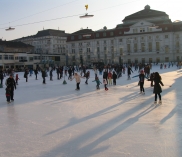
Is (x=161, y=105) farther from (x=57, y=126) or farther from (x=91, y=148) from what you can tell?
(x=91, y=148)

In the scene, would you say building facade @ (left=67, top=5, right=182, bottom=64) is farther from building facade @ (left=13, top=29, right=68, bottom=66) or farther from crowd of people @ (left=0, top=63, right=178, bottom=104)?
Result: crowd of people @ (left=0, top=63, right=178, bottom=104)

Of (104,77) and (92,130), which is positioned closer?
(92,130)

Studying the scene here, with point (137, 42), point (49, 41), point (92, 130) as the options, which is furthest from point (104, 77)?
point (49, 41)

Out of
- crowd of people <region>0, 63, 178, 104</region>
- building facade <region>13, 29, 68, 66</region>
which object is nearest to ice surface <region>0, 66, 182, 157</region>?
crowd of people <region>0, 63, 178, 104</region>

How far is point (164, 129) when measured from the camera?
5824 mm

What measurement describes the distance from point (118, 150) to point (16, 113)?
4822mm

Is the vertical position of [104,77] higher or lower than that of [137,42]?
lower

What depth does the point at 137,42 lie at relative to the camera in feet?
218

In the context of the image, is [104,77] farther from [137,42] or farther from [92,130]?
[137,42]

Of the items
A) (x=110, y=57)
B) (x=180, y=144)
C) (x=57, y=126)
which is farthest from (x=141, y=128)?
(x=110, y=57)

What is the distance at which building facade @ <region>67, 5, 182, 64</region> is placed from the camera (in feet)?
204

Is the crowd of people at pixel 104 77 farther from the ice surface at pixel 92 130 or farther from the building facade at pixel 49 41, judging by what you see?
the building facade at pixel 49 41

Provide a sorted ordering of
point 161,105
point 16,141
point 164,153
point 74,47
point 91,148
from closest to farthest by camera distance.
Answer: point 164,153 → point 91,148 → point 16,141 → point 161,105 → point 74,47

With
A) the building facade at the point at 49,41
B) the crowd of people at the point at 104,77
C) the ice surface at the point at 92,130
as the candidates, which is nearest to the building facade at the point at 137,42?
the building facade at the point at 49,41
